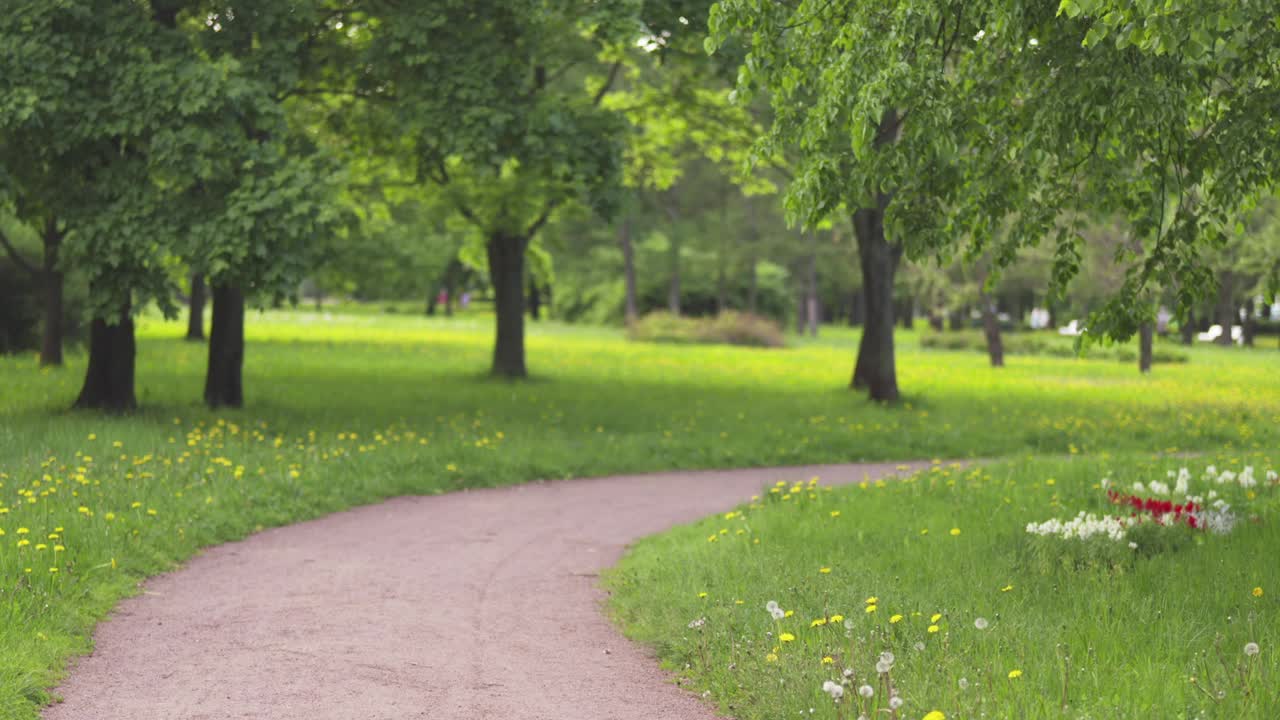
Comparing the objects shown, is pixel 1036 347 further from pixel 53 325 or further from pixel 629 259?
pixel 53 325

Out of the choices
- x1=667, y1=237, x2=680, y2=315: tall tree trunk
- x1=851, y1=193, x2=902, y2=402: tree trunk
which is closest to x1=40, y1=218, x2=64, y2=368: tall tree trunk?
x1=851, y1=193, x2=902, y2=402: tree trunk

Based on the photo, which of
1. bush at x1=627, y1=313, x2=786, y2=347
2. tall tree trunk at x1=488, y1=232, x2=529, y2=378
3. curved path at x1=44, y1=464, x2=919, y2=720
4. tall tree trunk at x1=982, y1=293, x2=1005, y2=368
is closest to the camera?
curved path at x1=44, y1=464, x2=919, y2=720

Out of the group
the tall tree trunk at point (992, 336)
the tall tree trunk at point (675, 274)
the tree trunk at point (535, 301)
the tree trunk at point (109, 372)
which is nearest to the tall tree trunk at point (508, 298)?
the tree trunk at point (109, 372)

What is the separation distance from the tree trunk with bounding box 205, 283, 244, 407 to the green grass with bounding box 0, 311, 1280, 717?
473mm

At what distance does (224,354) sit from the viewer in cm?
1867

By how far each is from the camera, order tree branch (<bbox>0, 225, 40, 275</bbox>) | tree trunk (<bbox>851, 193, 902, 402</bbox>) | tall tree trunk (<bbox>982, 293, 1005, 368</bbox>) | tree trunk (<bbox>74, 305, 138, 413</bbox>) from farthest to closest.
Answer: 1. tall tree trunk (<bbox>982, 293, 1005, 368</bbox>)
2. tree branch (<bbox>0, 225, 40, 275</bbox>)
3. tree trunk (<bbox>851, 193, 902, 402</bbox>)
4. tree trunk (<bbox>74, 305, 138, 413</bbox>)

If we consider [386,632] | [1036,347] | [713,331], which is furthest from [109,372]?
[1036,347]

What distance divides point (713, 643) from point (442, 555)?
13.3 ft

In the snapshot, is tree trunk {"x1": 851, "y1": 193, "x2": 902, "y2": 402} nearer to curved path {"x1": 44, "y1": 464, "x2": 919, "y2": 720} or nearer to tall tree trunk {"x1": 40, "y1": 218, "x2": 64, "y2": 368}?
curved path {"x1": 44, "y1": 464, "x2": 919, "y2": 720}

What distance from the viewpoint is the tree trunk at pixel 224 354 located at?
18484 mm

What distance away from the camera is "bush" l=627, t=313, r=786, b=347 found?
5012 centimetres

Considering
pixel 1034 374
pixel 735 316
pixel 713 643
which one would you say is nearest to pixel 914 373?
pixel 1034 374

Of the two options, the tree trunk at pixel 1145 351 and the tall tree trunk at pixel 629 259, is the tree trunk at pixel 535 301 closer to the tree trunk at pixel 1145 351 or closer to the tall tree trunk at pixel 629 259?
the tall tree trunk at pixel 629 259

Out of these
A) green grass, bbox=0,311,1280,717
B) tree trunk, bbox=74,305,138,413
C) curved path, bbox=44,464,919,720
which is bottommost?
curved path, bbox=44,464,919,720
